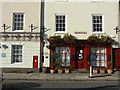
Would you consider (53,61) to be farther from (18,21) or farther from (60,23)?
(18,21)

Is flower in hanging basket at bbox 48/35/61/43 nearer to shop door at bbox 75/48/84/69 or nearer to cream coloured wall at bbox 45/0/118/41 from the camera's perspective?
cream coloured wall at bbox 45/0/118/41

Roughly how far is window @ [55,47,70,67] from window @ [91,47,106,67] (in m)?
2.54

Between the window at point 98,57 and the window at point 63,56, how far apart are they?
254 centimetres

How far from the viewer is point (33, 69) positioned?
14602 mm

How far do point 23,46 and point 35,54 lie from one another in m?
1.45

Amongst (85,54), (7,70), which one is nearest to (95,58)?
(85,54)

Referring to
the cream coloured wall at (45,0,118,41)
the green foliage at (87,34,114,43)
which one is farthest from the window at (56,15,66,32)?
the green foliage at (87,34,114,43)

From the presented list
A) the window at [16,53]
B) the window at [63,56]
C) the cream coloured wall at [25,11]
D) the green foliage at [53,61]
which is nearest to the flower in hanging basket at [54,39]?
the window at [63,56]

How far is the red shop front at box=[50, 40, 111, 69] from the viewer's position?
14648mm

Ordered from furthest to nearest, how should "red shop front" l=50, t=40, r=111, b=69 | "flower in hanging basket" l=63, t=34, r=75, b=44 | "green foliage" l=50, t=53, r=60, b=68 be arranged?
"red shop front" l=50, t=40, r=111, b=69 < "green foliage" l=50, t=53, r=60, b=68 < "flower in hanging basket" l=63, t=34, r=75, b=44

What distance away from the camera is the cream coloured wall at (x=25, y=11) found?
1491 centimetres

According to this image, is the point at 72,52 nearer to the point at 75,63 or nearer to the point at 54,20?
the point at 75,63

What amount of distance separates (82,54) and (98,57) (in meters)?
1.69

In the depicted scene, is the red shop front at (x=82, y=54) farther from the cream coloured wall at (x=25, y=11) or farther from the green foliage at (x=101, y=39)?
the cream coloured wall at (x=25, y=11)
